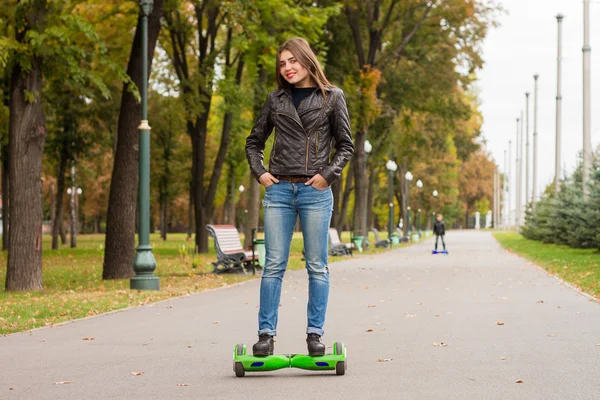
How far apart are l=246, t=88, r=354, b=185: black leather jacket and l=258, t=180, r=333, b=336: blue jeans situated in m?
0.13

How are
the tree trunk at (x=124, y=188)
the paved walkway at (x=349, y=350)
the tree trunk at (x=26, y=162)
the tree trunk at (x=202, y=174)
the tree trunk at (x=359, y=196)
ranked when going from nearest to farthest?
Answer: the paved walkway at (x=349, y=350)
the tree trunk at (x=26, y=162)
the tree trunk at (x=124, y=188)
the tree trunk at (x=202, y=174)
the tree trunk at (x=359, y=196)

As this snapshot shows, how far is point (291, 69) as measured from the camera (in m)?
6.55

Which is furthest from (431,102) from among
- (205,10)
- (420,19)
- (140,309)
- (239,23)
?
(140,309)

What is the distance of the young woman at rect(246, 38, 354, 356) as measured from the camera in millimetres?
6523

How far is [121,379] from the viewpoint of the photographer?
6707mm

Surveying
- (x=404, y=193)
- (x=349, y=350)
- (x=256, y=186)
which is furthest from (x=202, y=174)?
(x=404, y=193)

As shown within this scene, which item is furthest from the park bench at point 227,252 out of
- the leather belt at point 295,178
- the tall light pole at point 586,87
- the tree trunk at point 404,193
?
the tree trunk at point 404,193

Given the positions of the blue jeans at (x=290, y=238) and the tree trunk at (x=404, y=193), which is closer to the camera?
the blue jeans at (x=290, y=238)

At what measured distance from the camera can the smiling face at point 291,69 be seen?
654cm

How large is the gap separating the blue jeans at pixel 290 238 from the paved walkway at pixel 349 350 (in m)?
0.45

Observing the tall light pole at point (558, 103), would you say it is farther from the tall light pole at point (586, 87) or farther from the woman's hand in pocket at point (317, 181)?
the woman's hand in pocket at point (317, 181)

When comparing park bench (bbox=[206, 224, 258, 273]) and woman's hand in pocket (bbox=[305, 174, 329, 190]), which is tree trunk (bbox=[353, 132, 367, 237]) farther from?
woman's hand in pocket (bbox=[305, 174, 329, 190])

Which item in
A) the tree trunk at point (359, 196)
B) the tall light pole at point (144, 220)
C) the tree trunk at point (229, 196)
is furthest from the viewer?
the tree trunk at point (229, 196)

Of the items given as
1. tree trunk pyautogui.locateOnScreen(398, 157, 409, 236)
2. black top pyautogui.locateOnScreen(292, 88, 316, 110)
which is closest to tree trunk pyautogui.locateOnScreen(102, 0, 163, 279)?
black top pyautogui.locateOnScreen(292, 88, 316, 110)
